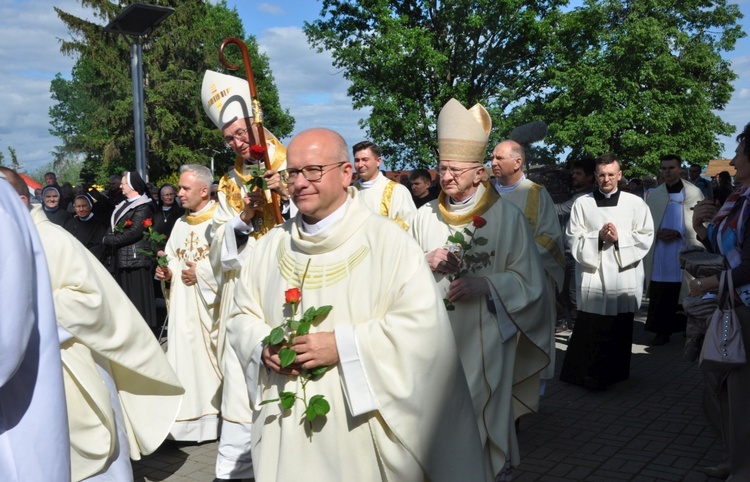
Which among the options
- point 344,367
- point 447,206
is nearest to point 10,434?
point 344,367

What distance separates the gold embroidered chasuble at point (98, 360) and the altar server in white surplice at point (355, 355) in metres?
0.89

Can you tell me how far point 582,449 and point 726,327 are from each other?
1.79m

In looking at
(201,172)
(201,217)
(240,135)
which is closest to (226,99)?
(240,135)

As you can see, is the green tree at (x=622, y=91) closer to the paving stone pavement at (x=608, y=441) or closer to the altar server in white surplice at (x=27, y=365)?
the paving stone pavement at (x=608, y=441)

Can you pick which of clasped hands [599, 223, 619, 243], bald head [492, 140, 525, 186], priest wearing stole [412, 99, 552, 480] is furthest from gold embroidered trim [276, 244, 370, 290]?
clasped hands [599, 223, 619, 243]

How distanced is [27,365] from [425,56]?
2717 cm

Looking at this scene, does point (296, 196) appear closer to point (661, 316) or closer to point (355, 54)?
point (661, 316)

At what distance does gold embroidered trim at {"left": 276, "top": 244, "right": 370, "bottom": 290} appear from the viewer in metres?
3.14

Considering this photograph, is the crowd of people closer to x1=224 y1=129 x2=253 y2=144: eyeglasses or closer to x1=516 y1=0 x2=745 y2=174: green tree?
x1=224 y1=129 x2=253 y2=144: eyeglasses

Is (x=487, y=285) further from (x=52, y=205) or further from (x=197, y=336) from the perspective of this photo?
(x=52, y=205)

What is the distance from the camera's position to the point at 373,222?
3.21 m

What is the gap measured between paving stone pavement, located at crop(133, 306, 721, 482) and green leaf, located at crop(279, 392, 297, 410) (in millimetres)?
2829

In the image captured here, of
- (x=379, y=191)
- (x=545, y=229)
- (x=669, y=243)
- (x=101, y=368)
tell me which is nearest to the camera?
(x=101, y=368)

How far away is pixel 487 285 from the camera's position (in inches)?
176
